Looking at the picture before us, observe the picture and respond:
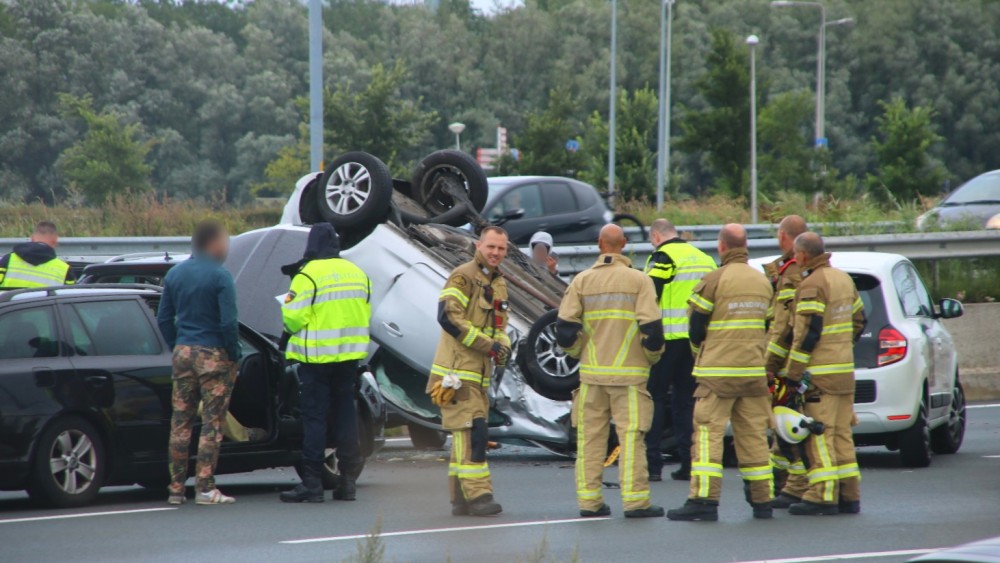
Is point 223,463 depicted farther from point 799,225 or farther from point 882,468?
point 882,468

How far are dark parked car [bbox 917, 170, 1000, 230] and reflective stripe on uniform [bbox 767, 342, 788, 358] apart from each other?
10.1 meters

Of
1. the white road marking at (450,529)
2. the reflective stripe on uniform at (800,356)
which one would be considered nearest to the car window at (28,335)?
the white road marking at (450,529)

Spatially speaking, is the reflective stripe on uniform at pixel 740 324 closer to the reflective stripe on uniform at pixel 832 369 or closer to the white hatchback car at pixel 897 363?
the reflective stripe on uniform at pixel 832 369

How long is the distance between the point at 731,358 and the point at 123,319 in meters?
3.93

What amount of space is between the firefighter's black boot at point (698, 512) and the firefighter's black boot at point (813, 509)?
63cm

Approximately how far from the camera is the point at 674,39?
68.1 meters

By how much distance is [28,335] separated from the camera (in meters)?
8.57

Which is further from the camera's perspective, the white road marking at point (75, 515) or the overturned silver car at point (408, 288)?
the overturned silver car at point (408, 288)

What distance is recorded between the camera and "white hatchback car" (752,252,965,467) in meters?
9.93

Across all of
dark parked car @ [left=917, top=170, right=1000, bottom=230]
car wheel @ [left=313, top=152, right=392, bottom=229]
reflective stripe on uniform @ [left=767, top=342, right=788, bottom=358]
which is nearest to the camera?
reflective stripe on uniform @ [left=767, top=342, right=788, bottom=358]

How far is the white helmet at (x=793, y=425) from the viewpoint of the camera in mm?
8281

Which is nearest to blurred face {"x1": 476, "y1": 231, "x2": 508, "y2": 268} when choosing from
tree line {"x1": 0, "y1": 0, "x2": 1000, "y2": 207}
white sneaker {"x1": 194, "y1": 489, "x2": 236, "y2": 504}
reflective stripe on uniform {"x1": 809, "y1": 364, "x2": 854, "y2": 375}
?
reflective stripe on uniform {"x1": 809, "y1": 364, "x2": 854, "y2": 375}

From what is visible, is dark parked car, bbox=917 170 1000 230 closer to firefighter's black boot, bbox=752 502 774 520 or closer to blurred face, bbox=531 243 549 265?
blurred face, bbox=531 243 549 265

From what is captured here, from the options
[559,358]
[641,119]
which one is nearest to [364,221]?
[559,358]
